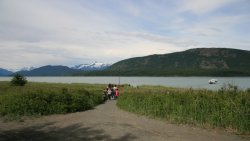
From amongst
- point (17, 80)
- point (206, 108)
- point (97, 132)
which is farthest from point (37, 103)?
point (17, 80)

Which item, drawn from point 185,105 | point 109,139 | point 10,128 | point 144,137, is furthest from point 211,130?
point 10,128

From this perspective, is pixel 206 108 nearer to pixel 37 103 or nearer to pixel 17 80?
pixel 37 103

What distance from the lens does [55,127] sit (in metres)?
17.0

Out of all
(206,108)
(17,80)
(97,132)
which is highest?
(17,80)

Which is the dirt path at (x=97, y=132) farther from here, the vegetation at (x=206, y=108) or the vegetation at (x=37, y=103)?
the vegetation at (x=37, y=103)

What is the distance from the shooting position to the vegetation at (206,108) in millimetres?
17377

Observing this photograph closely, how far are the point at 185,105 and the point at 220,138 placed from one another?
5658 mm

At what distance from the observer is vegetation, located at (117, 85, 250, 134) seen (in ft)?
57.0

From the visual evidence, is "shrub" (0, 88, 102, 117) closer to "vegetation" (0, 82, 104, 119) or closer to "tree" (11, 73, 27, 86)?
"vegetation" (0, 82, 104, 119)

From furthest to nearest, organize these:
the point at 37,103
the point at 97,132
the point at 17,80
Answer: the point at 17,80, the point at 37,103, the point at 97,132

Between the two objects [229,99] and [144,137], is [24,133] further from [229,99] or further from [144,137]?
[229,99]

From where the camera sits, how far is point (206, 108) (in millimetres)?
19188

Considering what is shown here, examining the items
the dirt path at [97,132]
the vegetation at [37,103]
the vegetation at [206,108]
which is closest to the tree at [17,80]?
the vegetation at [37,103]

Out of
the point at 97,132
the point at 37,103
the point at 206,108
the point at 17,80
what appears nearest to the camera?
the point at 97,132
